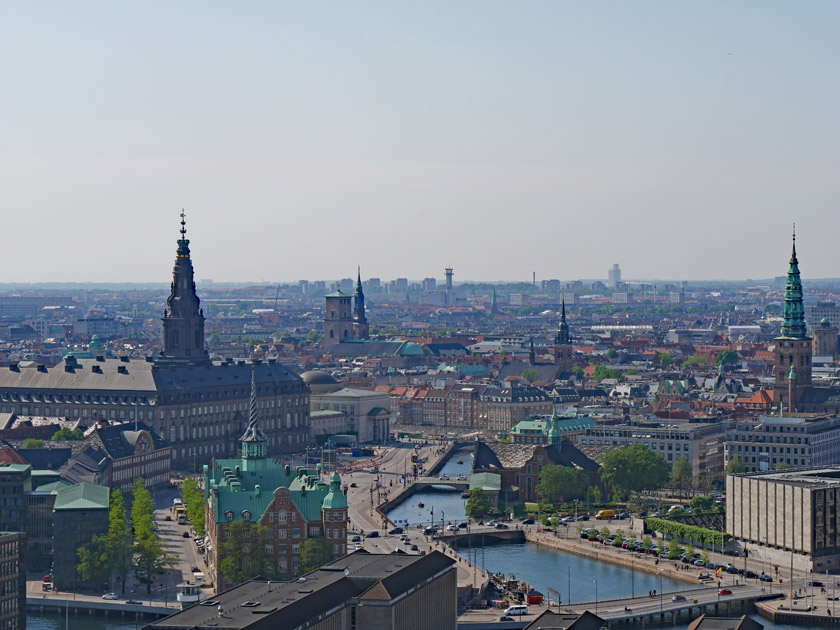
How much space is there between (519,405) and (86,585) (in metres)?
94.6

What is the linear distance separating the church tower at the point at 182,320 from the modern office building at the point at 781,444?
4703cm

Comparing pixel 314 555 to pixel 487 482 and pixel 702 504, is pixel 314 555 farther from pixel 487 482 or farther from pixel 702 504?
pixel 487 482

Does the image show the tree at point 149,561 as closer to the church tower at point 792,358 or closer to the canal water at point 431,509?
the canal water at point 431,509

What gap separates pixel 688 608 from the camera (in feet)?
303

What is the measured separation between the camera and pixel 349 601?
7594cm

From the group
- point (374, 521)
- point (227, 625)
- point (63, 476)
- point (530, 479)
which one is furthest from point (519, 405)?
point (227, 625)

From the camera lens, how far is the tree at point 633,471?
427 ft

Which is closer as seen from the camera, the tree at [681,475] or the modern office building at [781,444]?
the tree at [681,475]

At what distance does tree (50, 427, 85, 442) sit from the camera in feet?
439

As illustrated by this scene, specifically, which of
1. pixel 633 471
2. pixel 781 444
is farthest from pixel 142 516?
pixel 781 444

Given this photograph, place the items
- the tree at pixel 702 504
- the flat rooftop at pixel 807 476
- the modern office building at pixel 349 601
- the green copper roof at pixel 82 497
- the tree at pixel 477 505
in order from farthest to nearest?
the tree at pixel 477 505 < the tree at pixel 702 504 < the flat rooftop at pixel 807 476 < the green copper roof at pixel 82 497 < the modern office building at pixel 349 601

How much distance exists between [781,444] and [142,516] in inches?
2127

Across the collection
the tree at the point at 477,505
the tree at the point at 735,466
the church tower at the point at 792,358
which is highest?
the church tower at the point at 792,358

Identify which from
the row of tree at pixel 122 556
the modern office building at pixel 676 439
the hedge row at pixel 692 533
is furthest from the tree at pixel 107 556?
the modern office building at pixel 676 439
